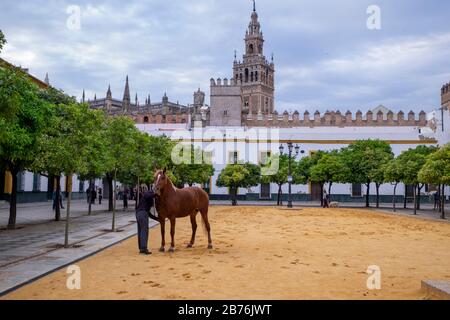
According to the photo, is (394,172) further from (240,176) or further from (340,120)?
(340,120)

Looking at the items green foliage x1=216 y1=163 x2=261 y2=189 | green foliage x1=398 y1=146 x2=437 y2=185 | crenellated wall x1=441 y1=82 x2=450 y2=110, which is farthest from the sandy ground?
crenellated wall x1=441 y1=82 x2=450 y2=110

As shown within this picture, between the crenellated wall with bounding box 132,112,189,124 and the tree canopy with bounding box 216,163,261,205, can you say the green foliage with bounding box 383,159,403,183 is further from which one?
the crenellated wall with bounding box 132,112,189,124

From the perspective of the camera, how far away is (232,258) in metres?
9.73

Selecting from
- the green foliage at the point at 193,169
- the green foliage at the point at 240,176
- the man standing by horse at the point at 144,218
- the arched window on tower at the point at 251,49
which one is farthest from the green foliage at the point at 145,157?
the arched window on tower at the point at 251,49

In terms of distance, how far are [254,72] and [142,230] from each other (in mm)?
81121

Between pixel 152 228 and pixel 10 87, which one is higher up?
pixel 10 87

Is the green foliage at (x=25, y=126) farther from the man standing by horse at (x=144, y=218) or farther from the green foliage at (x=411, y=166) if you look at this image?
the green foliage at (x=411, y=166)

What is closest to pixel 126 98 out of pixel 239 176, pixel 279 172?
pixel 239 176

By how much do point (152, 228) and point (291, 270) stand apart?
33.2 ft

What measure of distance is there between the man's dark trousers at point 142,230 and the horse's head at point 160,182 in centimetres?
72

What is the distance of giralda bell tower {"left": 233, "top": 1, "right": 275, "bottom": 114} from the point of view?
3457 inches

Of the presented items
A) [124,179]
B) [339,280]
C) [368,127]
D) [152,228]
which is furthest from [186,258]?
[368,127]

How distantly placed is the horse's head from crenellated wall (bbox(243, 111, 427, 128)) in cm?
3938
